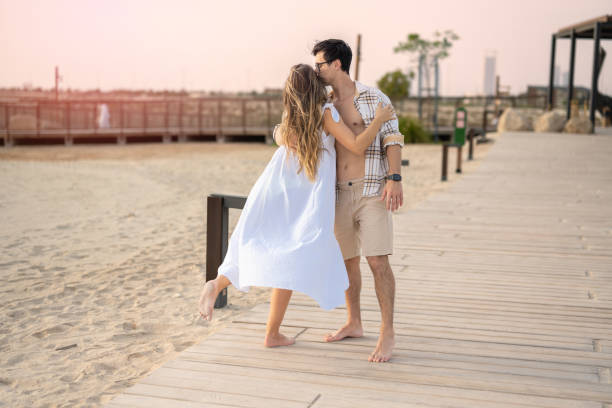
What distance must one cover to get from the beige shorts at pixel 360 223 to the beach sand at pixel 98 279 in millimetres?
1393

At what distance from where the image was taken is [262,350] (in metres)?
3.31

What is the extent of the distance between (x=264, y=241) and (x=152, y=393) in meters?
0.84

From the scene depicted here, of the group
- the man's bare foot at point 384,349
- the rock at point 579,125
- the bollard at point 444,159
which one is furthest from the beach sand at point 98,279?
the rock at point 579,125

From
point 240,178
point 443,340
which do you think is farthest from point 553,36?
point 443,340

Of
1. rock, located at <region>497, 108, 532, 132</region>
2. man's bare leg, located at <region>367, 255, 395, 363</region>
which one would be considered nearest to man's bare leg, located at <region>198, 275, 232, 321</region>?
man's bare leg, located at <region>367, 255, 395, 363</region>

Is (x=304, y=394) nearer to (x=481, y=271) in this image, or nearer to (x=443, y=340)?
(x=443, y=340)

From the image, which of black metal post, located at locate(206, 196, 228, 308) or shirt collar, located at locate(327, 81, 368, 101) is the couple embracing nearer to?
shirt collar, located at locate(327, 81, 368, 101)

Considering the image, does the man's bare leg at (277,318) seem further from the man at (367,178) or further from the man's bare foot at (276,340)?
the man at (367,178)

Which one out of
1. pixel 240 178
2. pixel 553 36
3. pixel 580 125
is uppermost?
pixel 553 36

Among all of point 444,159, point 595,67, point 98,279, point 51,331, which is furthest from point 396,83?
point 51,331

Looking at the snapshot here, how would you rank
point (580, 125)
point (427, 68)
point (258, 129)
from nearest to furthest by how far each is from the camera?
point (580, 125) < point (258, 129) < point (427, 68)

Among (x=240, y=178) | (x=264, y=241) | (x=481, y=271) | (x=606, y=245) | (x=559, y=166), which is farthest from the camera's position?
(x=240, y=178)

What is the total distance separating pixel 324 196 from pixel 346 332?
2.92ft

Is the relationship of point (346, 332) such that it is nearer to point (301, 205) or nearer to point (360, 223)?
point (360, 223)
